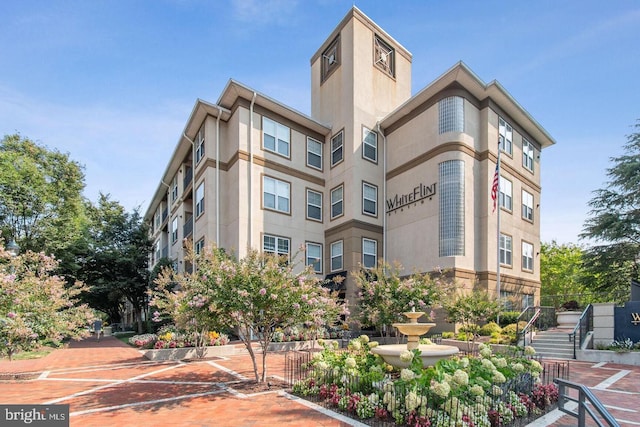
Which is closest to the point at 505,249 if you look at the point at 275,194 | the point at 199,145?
the point at 275,194

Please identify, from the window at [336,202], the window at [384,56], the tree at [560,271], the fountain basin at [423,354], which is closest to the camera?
the fountain basin at [423,354]

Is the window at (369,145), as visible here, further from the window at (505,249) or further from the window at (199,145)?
the window at (199,145)

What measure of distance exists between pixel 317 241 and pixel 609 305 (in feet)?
46.3

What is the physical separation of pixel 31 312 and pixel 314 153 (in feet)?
54.0

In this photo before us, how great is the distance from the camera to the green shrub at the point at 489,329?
18.2m

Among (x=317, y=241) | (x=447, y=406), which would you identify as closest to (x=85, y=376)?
(x=447, y=406)

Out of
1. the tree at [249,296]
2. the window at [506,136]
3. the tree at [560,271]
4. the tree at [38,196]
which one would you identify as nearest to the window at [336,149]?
the window at [506,136]

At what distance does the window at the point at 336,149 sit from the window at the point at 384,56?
5407 millimetres

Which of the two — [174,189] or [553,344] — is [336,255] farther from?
[174,189]

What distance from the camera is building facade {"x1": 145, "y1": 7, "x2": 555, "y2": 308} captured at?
66.5 feet

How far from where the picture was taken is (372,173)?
23281mm

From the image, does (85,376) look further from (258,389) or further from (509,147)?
(509,147)

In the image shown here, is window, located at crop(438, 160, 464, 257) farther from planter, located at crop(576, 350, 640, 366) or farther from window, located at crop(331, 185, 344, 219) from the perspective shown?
planter, located at crop(576, 350, 640, 366)

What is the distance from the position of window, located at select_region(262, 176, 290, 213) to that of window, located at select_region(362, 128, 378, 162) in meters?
5.02
